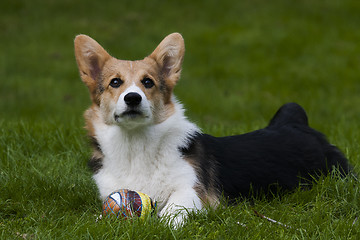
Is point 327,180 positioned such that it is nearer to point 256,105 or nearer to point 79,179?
point 79,179

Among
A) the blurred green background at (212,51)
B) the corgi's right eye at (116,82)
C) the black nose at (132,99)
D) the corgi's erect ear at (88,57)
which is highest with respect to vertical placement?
the corgi's erect ear at (88,57)

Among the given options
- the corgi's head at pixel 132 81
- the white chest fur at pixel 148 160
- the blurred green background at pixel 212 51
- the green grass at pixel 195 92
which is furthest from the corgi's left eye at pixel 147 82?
the blurred green background at pixel 212 51

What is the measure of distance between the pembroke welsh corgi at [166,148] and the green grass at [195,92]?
0.72 ft

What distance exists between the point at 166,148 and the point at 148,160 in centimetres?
17

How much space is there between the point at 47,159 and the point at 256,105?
5.43 metres

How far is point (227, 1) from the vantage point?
50.3 feet

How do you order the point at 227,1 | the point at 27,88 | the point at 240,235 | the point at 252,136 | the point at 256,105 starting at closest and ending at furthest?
the point at 240,235 < the point at 252,136 < the point at 256,105 < the point at 27,88 < the point at 227,1

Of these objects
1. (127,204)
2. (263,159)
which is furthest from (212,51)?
(127,204)

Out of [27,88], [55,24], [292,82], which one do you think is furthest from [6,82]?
[292,82]

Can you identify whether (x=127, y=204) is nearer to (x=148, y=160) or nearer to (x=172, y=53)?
(x=148, y=160)

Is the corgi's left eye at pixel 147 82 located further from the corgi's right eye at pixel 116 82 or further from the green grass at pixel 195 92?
the green grass at pixel 195 92

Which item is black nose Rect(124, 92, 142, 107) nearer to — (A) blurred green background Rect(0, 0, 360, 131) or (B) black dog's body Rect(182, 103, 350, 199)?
(B) black dog's body Rect(182, 103, 350, 199)

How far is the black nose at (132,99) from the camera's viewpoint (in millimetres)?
3721

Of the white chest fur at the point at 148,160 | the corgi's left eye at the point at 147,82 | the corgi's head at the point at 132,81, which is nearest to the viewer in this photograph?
the corgi's head at the point at 132,81
